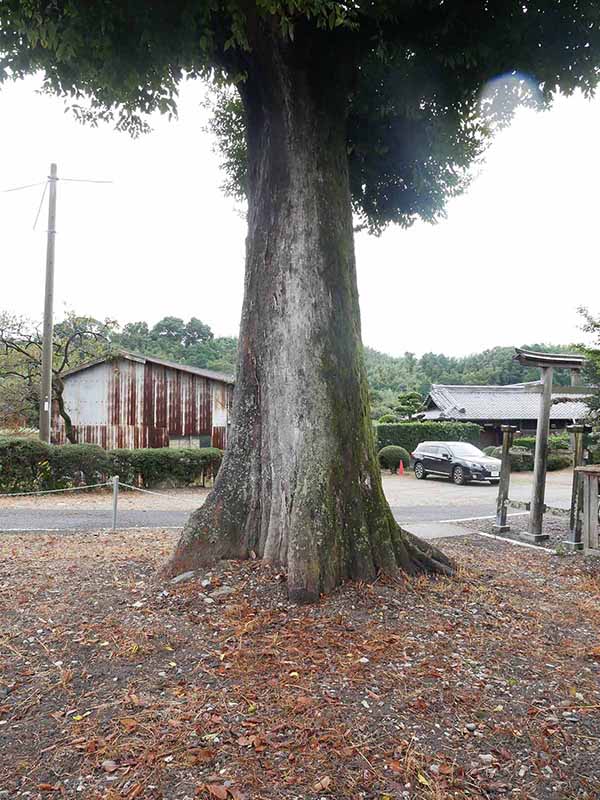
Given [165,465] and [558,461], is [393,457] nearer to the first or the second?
[558,461]

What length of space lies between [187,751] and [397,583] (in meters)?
2.31

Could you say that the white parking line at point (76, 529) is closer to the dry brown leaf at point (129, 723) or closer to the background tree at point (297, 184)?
the background tree at point (297, 184)

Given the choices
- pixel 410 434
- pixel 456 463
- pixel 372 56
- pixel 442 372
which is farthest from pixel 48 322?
pixel 442 372

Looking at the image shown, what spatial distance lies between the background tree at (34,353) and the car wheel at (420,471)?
14209mm

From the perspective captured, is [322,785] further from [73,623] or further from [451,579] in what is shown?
[451,579]

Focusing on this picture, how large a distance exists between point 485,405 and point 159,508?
102 ft

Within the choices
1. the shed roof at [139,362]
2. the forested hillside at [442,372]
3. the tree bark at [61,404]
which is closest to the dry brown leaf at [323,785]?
the tree bark at [61,404]

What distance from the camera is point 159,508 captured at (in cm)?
1280

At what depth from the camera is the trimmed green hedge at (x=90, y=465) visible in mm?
14555

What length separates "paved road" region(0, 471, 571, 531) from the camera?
1042 cm

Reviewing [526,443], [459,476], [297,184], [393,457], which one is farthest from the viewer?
[526,443]

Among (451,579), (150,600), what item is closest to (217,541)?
(150,600)

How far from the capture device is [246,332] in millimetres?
5203

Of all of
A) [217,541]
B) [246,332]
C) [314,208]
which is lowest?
[217,541]
